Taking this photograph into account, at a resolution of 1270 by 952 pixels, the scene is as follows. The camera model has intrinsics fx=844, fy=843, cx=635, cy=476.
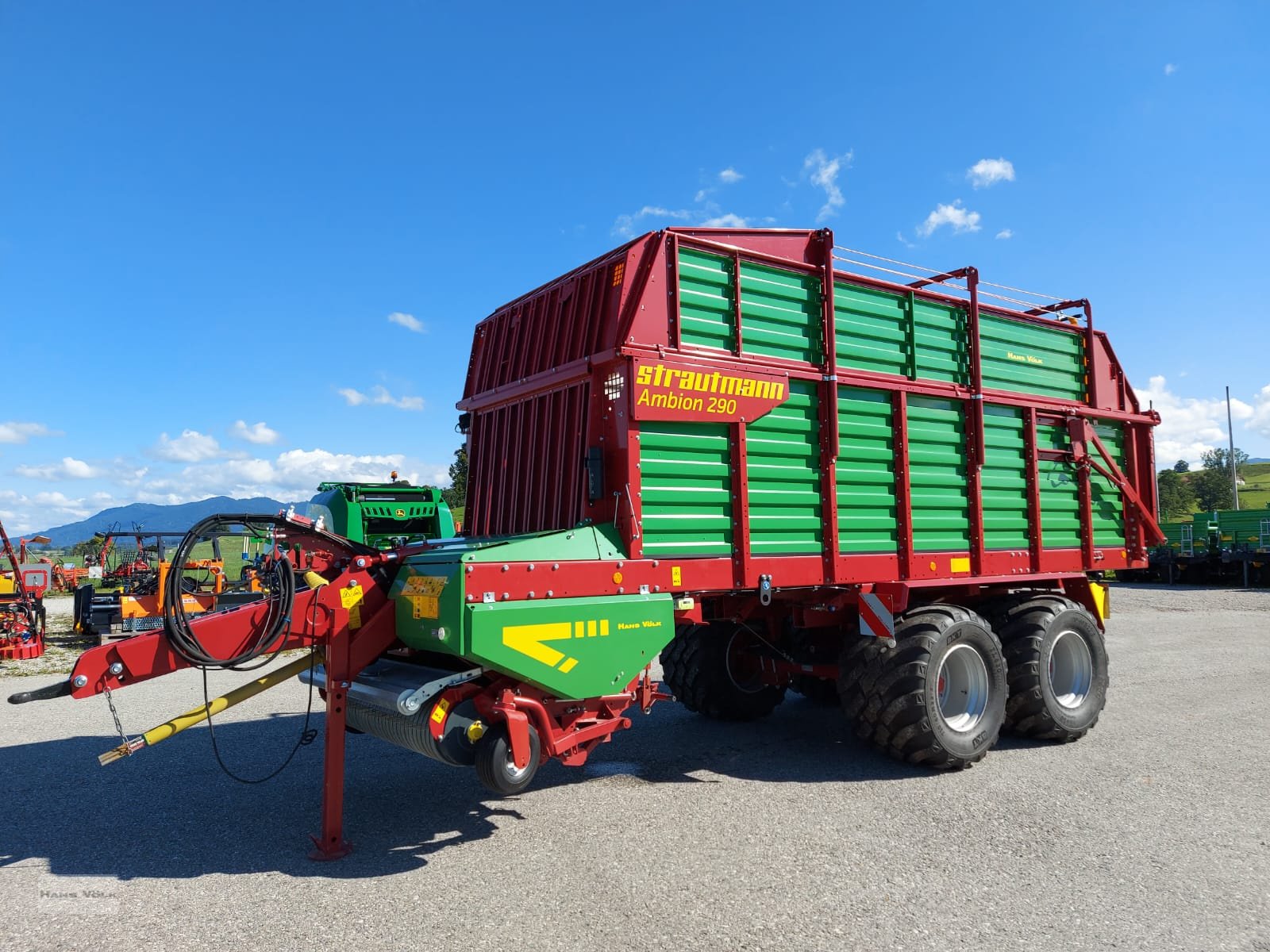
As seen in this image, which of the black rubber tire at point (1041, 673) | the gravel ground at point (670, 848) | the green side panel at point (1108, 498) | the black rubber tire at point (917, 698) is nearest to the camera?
the gravel ground at point (670, 848)

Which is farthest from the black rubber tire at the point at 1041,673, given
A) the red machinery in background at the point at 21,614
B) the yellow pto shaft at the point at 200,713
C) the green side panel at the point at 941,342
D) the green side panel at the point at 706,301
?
the red machinery in background at the point at 21,614

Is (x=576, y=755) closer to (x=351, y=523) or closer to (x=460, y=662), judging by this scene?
(x=460, y=662)

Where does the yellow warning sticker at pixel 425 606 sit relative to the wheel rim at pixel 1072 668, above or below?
above

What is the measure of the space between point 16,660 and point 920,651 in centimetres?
1331

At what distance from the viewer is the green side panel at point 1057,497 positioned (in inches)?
301

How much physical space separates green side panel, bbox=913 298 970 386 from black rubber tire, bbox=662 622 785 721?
284 cm

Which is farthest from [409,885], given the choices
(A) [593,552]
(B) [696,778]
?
(B) [696,778]

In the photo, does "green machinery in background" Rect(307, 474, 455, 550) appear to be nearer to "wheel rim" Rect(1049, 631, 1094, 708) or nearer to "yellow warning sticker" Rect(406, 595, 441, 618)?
"yellow warning sticker" Rect(406, 595, 441, 618)

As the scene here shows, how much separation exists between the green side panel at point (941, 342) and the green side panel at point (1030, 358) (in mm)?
234

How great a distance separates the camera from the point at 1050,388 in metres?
7.88

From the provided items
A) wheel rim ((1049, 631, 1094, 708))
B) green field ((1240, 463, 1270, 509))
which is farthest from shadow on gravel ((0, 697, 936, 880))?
green field ((1240, 463, 1270, 509))

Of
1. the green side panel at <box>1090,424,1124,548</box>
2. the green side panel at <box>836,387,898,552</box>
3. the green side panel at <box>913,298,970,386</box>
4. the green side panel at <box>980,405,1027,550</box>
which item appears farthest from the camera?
the green side panel at <box>1090,424,1124,548</box>

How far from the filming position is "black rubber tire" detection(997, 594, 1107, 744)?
276 inches

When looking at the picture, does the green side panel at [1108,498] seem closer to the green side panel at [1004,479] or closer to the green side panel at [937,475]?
the green side panel at [1004,479]
